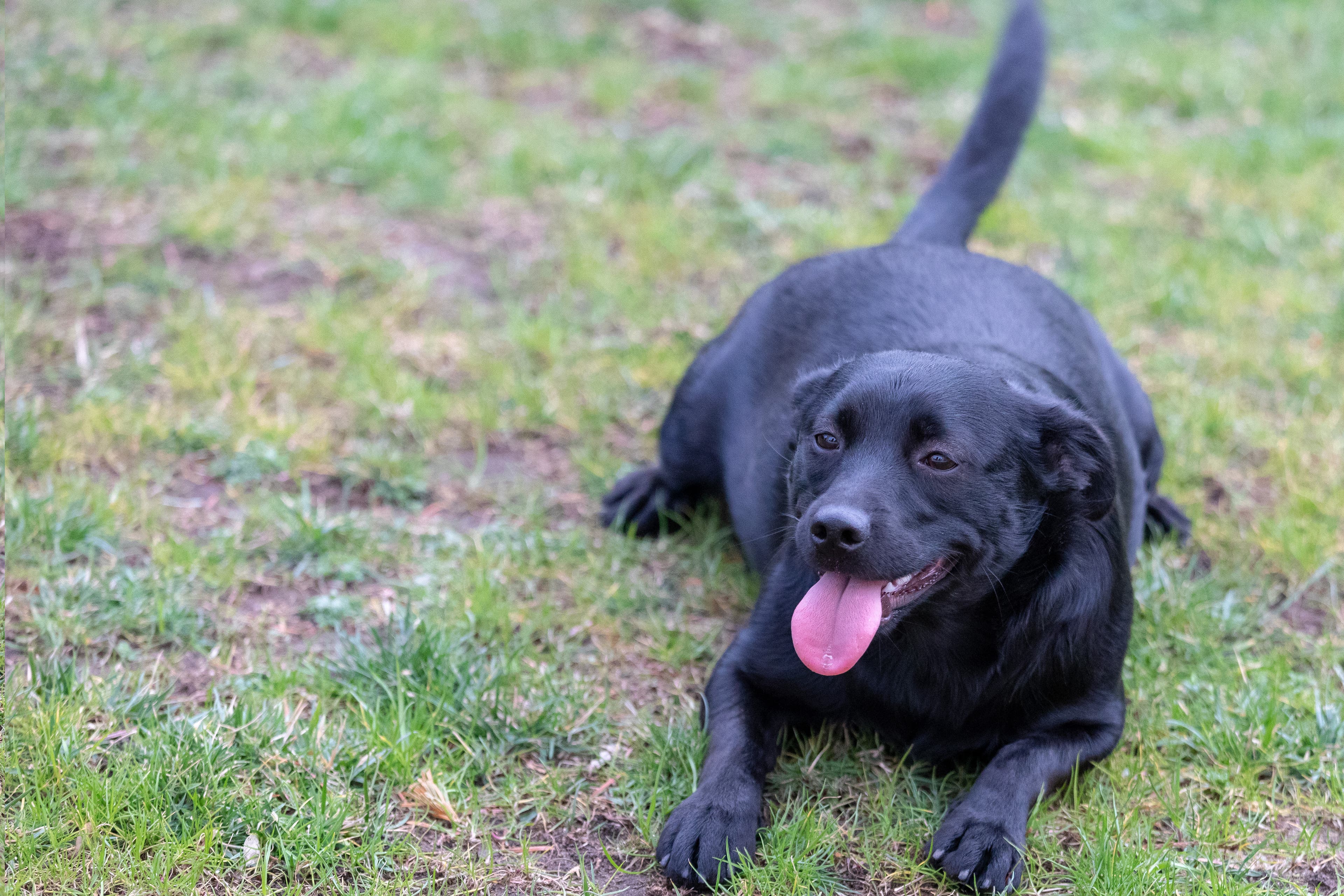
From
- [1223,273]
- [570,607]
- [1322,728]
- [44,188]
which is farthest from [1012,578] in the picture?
[44,188]

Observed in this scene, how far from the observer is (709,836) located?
2.22 m

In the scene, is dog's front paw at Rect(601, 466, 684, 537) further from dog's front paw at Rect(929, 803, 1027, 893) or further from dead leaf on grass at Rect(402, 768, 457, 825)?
dog's front paw at Rect(929, 803, 1027, 893)

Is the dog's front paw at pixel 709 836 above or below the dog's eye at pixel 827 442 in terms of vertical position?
below

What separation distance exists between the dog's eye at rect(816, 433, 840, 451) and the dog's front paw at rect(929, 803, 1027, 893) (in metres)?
0.74

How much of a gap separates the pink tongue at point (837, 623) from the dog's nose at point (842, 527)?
0.37ft

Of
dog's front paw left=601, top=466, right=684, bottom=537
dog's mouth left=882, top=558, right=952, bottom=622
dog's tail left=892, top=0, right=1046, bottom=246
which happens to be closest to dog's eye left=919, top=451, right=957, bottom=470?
dog's mouth left=882, top=558, right=952, bottom=622

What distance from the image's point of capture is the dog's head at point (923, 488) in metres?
2.16

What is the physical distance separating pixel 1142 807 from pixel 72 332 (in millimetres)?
3381

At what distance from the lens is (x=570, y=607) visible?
3.05m

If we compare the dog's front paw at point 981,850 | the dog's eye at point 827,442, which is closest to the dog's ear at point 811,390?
the dog's eye at point 827,442

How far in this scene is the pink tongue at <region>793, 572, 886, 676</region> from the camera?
86.2 inches

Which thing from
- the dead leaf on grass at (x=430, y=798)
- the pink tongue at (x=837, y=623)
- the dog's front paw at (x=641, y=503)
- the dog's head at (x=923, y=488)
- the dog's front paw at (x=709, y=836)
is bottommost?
the dog's front paw at (x=641, y=503)

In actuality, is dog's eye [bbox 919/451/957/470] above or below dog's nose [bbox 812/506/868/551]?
above

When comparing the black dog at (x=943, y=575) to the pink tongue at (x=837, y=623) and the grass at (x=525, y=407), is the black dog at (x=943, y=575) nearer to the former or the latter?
the pink tongue at (x=837, y=623)
